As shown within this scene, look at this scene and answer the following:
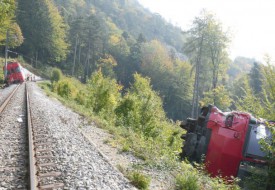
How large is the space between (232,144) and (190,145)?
185cm

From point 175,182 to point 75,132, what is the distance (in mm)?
5119

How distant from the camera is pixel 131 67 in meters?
86.2

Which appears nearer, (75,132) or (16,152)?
(16,152)

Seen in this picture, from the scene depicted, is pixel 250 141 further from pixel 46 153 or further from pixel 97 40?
pixel 97 40

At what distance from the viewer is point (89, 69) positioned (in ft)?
275

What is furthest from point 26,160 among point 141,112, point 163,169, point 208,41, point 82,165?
point 208,41

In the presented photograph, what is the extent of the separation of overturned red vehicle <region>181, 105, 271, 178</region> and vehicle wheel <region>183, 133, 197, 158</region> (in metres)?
0.19

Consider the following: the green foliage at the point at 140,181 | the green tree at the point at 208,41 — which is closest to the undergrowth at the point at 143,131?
the green foliage at the point at 140,181

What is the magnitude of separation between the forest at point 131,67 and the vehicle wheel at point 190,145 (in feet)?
5.96

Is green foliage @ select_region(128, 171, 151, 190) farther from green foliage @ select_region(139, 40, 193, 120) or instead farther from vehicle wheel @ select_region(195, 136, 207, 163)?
green foliage @ select_region(139, 40, 193, 120)

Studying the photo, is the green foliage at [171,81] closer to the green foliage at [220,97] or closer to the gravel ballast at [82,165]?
the green foliage at [220,97]

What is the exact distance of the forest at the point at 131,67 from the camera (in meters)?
Answer: 17.4

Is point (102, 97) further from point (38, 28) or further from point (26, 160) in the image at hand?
point (38, 28)

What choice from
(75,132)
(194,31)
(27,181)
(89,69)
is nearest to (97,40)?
(89,69)
